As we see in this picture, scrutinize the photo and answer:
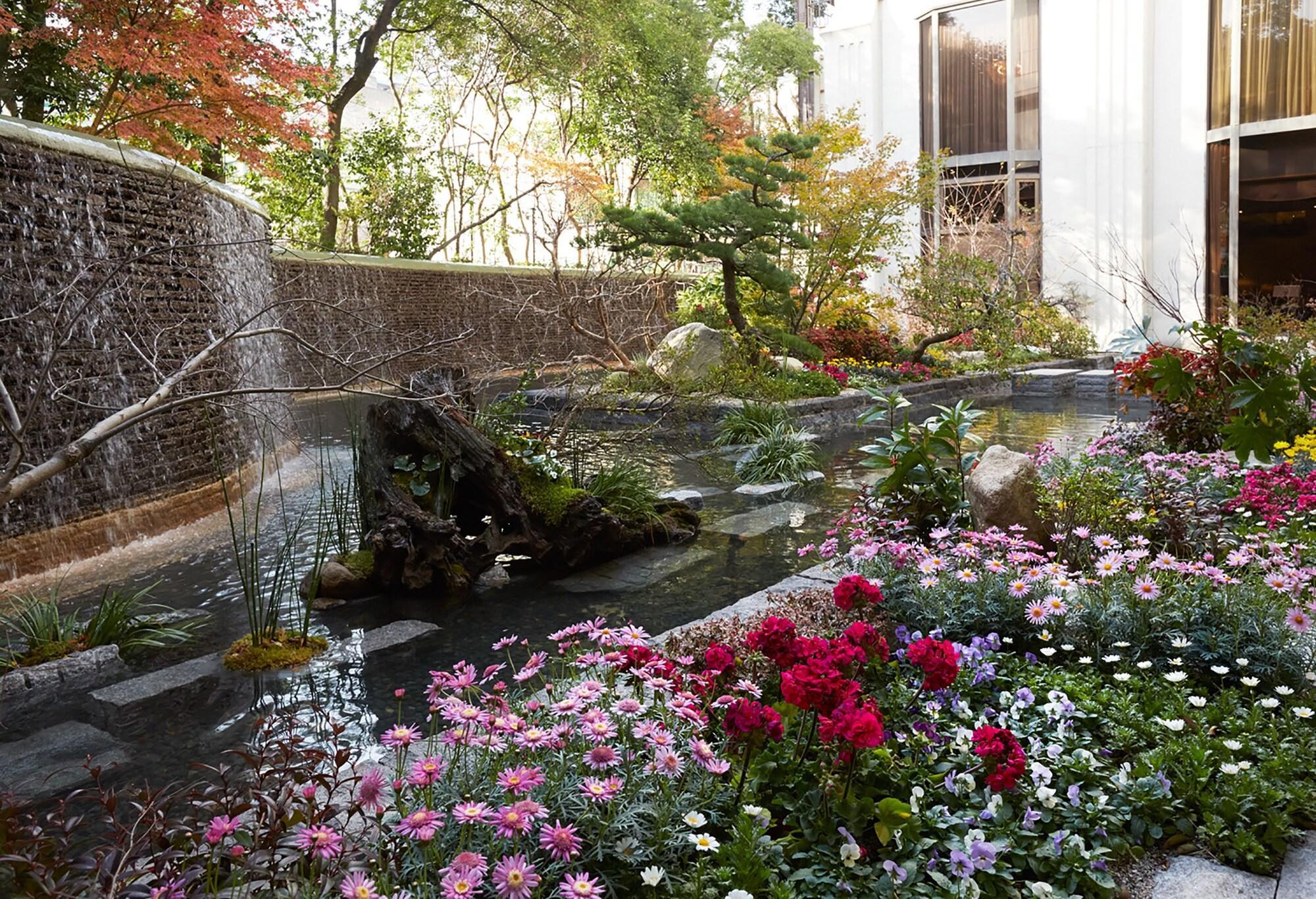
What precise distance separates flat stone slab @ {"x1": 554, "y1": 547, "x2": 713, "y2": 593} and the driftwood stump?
109 millimetres

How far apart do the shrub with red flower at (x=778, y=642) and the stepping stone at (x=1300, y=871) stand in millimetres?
1044

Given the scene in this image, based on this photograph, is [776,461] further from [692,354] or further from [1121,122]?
[1121,122]

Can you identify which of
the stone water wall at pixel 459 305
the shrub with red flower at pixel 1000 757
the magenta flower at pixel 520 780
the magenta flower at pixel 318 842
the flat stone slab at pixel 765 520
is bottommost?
the flat stone slab at pixel 765 520

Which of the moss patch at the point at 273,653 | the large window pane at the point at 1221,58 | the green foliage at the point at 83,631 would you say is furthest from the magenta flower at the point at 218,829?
the large window pane at the point at 1221,58

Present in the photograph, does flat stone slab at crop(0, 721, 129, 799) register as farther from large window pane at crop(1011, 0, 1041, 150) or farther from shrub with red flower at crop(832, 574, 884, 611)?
large window pane at crop(1011, 0, 1041, 150)

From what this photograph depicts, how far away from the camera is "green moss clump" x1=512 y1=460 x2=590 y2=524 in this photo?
5230mm

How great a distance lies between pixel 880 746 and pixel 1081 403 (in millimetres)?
11427

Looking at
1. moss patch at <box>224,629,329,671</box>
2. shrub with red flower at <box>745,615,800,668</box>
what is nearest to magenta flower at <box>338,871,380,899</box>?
shrub with red flower at <box>745,615,800,668</box>

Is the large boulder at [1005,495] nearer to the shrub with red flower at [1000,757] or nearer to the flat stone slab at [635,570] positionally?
the flat stone slab at [635,570]

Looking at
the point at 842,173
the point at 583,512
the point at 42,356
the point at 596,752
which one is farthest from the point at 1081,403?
the point at 596,752

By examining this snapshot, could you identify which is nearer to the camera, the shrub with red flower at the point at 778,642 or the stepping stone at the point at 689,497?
the shrub with red flower at the point at 778,642

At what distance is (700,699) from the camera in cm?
239

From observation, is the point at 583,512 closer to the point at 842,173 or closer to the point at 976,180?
the point at 842,173

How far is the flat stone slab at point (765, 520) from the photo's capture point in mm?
5863
